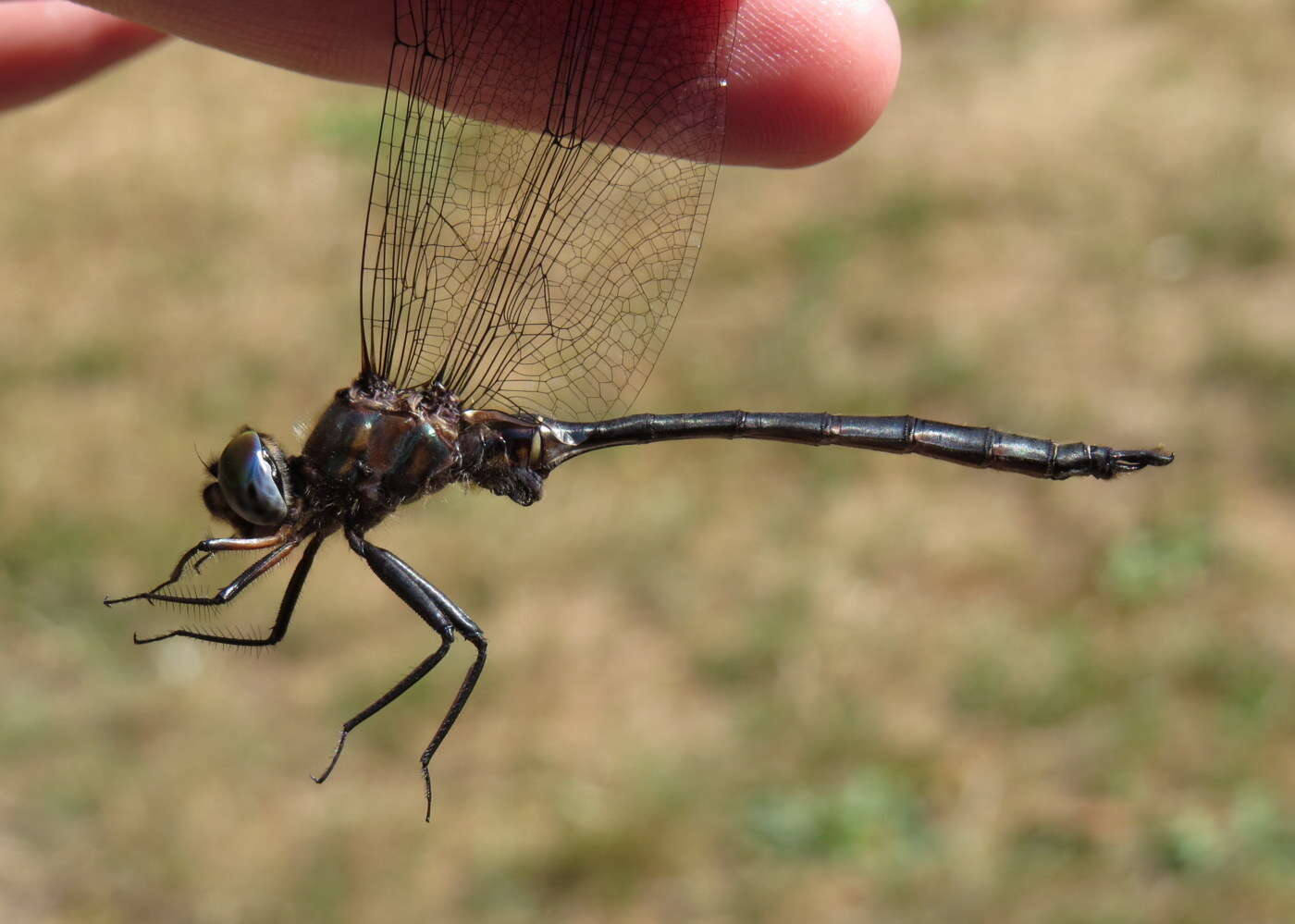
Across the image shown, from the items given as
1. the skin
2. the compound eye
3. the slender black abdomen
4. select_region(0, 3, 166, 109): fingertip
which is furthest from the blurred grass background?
select_region(0, 3, 166, 109): fingertip

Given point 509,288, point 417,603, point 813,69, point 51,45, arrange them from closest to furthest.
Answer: point 417,603
point 813,69
point 509,288
point 51,45

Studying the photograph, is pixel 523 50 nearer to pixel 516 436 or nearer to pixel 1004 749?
pixel 516 436

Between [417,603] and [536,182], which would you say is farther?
[536,182]

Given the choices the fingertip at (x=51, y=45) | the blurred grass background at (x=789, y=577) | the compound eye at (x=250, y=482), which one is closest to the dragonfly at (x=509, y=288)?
the compound eye at (x=250, y=482)

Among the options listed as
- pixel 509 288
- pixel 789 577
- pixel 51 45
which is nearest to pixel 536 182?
pixel 509 288

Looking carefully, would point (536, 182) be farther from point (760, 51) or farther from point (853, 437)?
point (853, 437)

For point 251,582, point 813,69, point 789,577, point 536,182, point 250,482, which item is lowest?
point 251,582

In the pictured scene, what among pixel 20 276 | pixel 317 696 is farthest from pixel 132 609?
pixel 20 276
